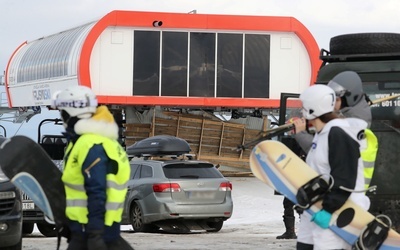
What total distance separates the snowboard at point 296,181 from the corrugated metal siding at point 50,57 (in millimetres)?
31829

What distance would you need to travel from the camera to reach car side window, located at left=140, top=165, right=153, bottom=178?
65.2 feet

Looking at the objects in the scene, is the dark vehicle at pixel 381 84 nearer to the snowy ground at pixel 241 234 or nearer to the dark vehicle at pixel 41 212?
the snowy ground at pixel 241 234

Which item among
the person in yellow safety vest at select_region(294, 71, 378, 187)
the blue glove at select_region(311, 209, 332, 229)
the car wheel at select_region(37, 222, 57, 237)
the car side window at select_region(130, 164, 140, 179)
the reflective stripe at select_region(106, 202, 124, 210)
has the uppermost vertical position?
the person in yellow safety vest at select_region(294, 71, 378, 187)

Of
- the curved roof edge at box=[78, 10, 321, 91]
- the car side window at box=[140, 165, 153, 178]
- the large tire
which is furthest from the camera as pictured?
the curved roof edge at box=[78, 10, 321, 91]

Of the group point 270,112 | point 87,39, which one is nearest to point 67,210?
point 87,39

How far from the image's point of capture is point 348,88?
7.56 meters

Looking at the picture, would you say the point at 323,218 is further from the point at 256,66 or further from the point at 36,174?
the point at 256,66

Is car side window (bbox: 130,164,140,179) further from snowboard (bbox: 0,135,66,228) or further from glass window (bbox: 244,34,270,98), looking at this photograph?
glass window (bbox: 244,34,270,98)

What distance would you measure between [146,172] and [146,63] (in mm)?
19041

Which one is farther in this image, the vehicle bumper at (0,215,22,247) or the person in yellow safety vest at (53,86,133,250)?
the vehicle bumper at (0,215,22,247)

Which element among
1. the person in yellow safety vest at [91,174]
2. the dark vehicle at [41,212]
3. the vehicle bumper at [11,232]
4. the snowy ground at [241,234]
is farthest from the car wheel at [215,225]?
the person in yellow safety vest at [91,174]

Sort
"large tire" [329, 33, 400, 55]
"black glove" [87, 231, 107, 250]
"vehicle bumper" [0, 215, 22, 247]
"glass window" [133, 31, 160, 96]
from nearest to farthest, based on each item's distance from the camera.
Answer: "black glove" [87, 231, 107, 250] < "vehicle bumper" [0, 215, 22, 247] < "large tire" [329, 33, 400, 55] < "glass window" [133, 31, 160, 96]

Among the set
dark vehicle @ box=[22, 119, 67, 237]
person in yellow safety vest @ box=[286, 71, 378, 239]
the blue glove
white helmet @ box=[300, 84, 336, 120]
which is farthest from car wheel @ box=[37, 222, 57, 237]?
the blue glove

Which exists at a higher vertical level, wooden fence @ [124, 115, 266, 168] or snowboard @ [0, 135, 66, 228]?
snowboard @ [0, 135, 66, 228]
